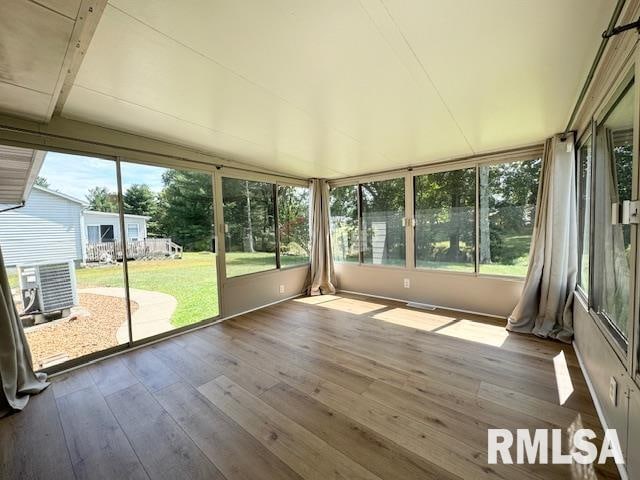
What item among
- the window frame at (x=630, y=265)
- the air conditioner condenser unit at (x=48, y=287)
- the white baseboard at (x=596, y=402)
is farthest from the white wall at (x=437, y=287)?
the air conditioner condenser unit at (x=48, y=287)

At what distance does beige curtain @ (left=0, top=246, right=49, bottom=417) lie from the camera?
1.84 metres

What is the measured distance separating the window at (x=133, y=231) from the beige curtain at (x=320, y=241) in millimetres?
2851

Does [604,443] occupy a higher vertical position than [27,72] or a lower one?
lower

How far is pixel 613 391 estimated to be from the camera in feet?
4.65

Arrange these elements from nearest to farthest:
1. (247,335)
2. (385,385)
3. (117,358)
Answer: (385,385) → (117,358) → (247,335)

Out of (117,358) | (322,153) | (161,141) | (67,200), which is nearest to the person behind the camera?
(67,200)

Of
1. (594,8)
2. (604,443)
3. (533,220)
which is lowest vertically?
(604,443)

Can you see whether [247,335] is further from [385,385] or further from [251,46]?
[251,46]

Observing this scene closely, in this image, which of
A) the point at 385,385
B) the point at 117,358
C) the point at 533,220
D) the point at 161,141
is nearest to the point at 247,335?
the point at 117,358

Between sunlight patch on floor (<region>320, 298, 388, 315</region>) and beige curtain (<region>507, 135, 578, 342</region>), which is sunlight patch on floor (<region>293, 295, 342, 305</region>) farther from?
beige curtain (<region>507, 135, 578, 342</region>)

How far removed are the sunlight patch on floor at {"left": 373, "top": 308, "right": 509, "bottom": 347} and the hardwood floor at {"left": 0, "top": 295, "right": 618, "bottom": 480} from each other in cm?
4

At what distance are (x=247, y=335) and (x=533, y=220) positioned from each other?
381cm

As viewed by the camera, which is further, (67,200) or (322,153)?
(322,153)

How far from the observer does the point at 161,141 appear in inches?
112
